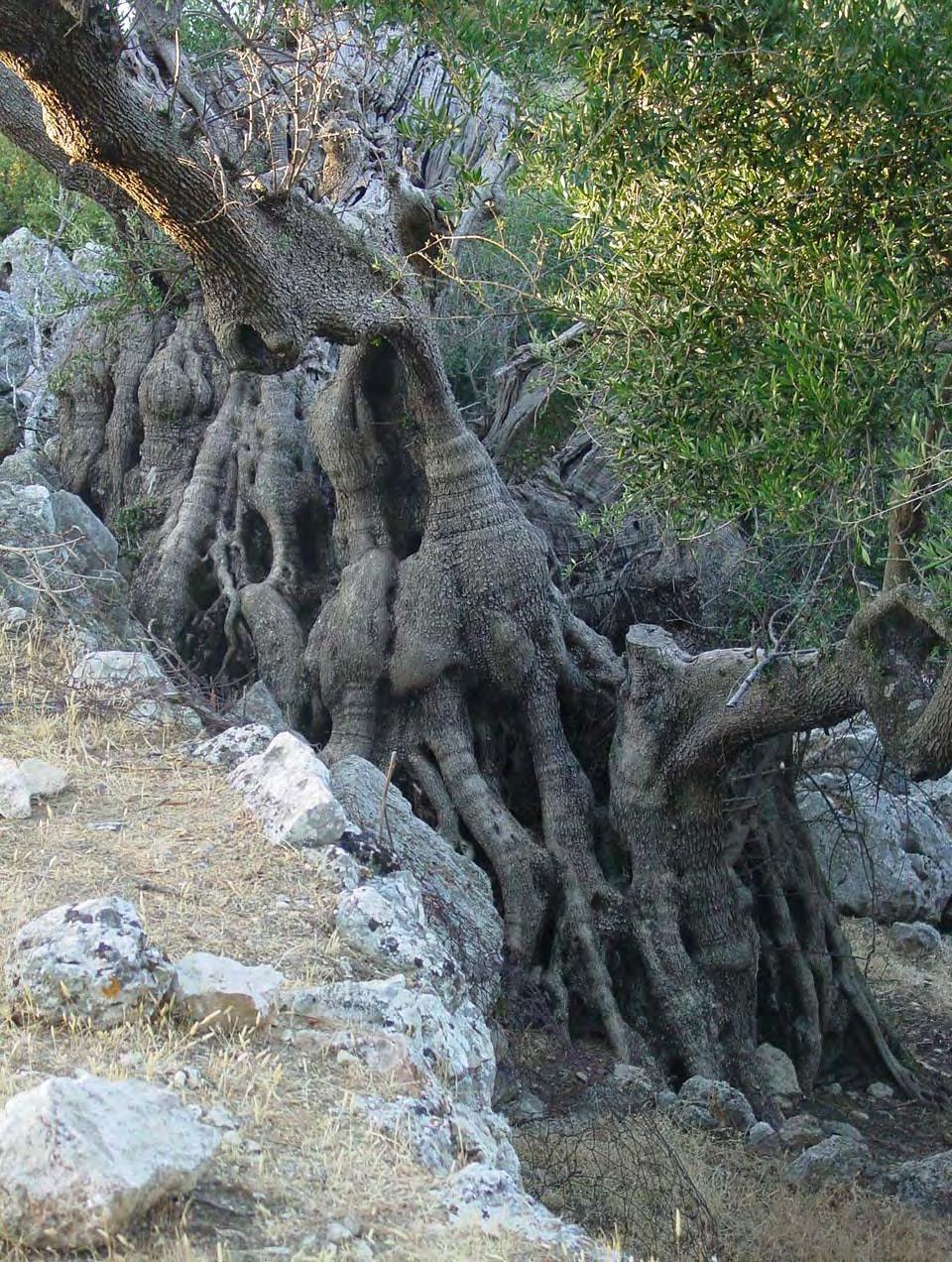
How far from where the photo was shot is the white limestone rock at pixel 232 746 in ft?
26.4

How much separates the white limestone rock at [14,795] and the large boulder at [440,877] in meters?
1.67

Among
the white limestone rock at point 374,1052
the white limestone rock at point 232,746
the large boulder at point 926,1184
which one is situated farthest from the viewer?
the white limestone rock at point 232,746

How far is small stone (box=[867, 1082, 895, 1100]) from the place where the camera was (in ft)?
36.5

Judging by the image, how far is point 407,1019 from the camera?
17.1 feet

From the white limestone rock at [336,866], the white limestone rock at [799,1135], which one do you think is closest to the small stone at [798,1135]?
the white limestone rock at [799,1135]

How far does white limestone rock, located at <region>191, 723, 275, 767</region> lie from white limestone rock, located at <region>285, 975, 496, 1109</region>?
9.28ft

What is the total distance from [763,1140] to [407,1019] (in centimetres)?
440

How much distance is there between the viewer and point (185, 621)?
40.4 ft

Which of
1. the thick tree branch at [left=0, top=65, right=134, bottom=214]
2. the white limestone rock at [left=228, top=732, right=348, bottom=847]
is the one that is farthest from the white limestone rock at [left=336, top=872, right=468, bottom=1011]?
the thick tree branch at [left=0, top=65, right=134, bottom=214]

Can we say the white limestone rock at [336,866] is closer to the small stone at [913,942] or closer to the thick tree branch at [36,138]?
the thick tree branch at [36,138]

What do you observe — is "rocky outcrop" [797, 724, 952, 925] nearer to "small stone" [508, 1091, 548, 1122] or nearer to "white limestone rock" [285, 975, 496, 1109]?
"small stone" [508, 1091, 548, 1122]

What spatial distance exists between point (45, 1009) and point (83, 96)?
4827mm

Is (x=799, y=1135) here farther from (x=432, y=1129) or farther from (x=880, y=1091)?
(x=432, y=1129)

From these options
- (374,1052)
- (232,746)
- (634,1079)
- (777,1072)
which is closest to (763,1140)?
(634,1079)
